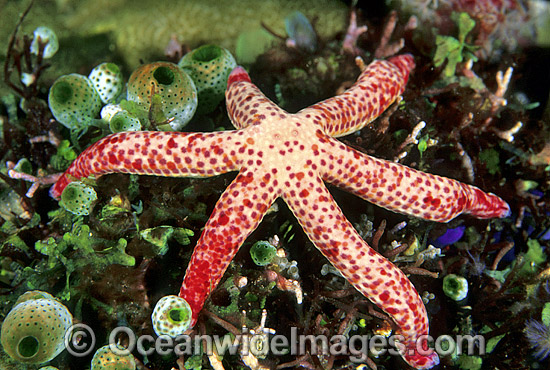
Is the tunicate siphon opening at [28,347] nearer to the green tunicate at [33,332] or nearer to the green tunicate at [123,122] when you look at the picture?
the green tunicate at [33,332]

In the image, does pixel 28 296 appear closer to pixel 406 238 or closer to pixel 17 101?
pixel 17 101

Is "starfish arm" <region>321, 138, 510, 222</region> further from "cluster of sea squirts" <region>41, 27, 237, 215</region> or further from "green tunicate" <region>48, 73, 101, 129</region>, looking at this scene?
"green tunicate" <region>48, 73, 101, 129</region>

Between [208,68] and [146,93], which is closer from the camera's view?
[146,93]

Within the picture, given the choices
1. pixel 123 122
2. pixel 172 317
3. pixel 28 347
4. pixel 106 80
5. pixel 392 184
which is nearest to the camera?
pixel 28 347

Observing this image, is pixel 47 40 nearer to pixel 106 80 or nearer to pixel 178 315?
pixel 106 80

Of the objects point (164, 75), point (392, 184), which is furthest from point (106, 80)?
point (392, 184)

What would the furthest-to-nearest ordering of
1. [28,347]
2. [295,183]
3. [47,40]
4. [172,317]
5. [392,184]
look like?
[47,40] < [392,184] < [295,183] < [172,317] < [28,347]
